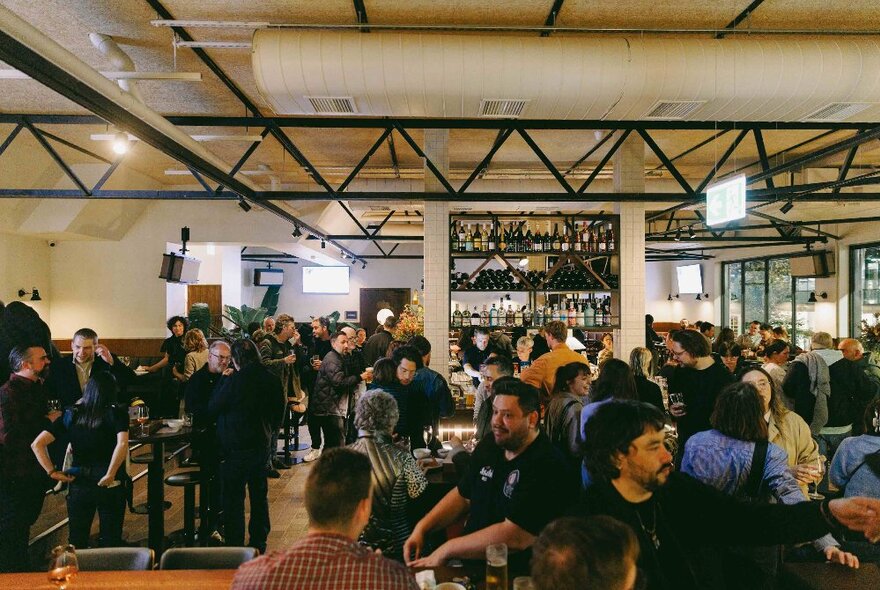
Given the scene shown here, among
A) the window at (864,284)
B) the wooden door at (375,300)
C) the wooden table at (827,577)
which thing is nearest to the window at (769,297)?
the window at (864,284)

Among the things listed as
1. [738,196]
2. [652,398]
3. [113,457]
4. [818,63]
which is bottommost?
[113,457]

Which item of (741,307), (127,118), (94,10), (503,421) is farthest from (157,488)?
(741,307)

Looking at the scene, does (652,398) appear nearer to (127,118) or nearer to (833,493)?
(833,493)

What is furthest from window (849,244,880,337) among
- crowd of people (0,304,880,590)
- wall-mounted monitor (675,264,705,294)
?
crowd of people (0,304,880,590)

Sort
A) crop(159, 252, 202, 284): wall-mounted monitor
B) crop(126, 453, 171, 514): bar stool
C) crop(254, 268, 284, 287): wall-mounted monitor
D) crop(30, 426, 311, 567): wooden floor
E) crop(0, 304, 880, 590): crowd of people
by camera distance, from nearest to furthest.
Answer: crop(0, 304, 880, 590): crowd of people
crop(126, 453, 171, 514): bar stool
crop(30, 426, 311, 567): wooden floor
crop(159, 252, 202, 284): wall-mounted monitor
crop(254, 268, 284, 287): wall-mounted monitor

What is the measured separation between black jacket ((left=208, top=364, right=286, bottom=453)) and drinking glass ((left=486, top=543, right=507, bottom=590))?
257 cm

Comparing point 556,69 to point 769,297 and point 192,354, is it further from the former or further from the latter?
point 769,297

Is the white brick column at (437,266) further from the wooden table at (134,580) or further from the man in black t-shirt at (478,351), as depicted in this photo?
the wooden table at (134,580)

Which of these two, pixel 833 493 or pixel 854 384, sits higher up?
pixel 854 384

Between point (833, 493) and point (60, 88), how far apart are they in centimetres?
488

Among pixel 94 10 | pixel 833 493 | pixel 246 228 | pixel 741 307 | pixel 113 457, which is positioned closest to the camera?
pixel 833 493

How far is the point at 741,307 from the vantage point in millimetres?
15211

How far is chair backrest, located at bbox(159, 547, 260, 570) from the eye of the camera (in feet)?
7.36

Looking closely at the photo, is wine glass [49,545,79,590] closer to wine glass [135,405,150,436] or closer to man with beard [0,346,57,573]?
man with beard [0,346,57,573]
